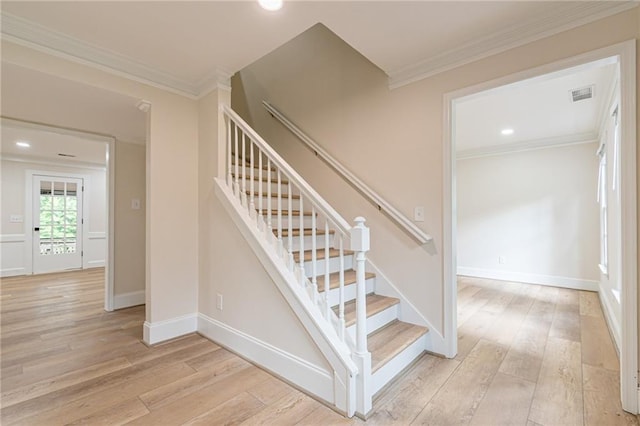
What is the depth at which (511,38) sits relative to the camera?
192 centimetres

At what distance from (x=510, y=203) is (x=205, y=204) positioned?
4.96 m

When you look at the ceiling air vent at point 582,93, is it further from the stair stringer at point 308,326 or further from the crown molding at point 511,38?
the stair stringer at point 308,326

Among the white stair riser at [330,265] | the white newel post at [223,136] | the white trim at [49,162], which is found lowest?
the white stair riser at [330,265]

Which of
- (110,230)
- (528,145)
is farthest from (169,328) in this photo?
(528,145)

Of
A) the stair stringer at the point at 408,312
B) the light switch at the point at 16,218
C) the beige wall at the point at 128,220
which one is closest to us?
the stair stringer at the point at 408,312

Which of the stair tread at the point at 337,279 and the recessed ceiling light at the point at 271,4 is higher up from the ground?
the recessed ceiling light at the point at 271,4

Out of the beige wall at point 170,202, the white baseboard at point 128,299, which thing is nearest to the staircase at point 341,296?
the beige wall at point 170,202

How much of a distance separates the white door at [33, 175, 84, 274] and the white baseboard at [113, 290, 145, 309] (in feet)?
12.4

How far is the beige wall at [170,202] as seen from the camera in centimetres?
253

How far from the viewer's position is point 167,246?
8.60 ft

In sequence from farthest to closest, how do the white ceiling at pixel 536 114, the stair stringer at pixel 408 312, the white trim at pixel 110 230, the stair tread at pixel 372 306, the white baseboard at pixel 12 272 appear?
the white baseboard at pixel 12 272 → the white trim at pixel 110 230 → the white ceiling at pixel 536 114 → the stair stringer at pixel 408 312 → the stair tread at pixel 372 306

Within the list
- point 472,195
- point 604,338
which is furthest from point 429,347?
point 472,195

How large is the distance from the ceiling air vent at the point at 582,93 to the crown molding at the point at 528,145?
155 centimetres

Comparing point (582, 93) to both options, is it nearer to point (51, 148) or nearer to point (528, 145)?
point (528, 145)
